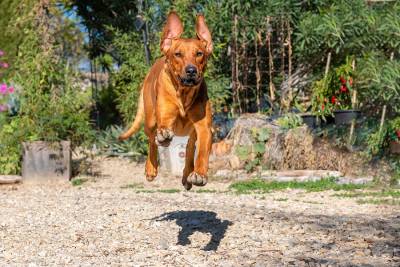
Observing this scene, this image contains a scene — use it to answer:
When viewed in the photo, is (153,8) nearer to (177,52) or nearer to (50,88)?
(50,88)

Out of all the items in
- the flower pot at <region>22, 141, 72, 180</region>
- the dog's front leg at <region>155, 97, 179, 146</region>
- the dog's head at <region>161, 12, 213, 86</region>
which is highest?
the dog's head at <region>161, 12, 213, 86</region>

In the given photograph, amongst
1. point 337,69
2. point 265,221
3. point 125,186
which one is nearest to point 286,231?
point 265,221

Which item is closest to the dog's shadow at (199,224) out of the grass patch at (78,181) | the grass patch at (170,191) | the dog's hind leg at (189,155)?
the dog's hind leg at (189,155)

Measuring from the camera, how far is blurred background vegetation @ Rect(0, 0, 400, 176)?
11.7 m

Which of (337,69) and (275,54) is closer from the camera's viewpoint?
(337,69)

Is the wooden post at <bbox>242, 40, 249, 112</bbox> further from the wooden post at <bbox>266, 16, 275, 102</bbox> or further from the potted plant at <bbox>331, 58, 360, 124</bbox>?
the potted plant at <bbox>331, 58, 360, 124</bbox>

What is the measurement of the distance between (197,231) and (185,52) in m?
2.54

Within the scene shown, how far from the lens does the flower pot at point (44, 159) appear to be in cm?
1135

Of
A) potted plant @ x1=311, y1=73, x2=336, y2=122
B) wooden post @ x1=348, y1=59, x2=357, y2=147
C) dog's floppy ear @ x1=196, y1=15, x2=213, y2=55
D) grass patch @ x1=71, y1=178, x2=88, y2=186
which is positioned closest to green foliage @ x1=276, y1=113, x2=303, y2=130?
potted plant @ x1=311, y1=73, x2=336, y2=122

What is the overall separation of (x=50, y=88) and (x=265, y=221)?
628 centimetres

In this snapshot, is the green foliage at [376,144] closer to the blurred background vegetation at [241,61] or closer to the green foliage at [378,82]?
the blurred background vegetation at [241,61]

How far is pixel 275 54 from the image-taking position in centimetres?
1439

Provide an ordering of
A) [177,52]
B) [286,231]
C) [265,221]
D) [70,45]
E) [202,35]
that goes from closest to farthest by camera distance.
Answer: [177,52], [202,35], [286,231], [265,221], [70,45]

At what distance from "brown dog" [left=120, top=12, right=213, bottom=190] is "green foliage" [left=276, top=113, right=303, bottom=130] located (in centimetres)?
710
